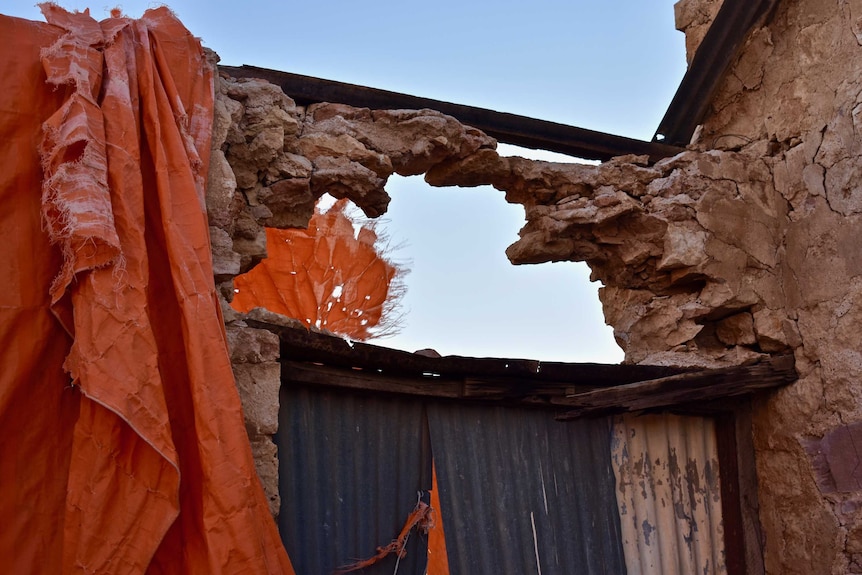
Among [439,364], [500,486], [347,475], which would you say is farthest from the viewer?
[500,486]

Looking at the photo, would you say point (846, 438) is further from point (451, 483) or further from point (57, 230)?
point (57, 230)

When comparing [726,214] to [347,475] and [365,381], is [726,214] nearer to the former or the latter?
[365,381]

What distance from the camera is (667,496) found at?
13.5 feet

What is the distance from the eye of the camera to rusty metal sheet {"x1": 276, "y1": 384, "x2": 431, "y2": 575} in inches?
127

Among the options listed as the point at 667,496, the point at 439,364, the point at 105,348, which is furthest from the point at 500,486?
the point at 105,348

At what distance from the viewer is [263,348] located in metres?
3.13

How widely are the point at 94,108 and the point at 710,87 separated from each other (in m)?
3.48

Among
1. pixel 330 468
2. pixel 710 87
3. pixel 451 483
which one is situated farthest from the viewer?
pixel 710 87

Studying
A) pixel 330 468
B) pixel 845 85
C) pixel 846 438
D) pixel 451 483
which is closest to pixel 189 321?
→ pixel 330 468

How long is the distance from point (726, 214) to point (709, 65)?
37.4 inches

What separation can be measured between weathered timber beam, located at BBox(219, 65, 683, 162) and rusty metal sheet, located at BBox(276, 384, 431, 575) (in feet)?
4.85

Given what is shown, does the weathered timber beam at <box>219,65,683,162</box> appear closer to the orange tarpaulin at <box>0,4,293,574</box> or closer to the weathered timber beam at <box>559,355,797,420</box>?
the orange tarpaulin at <box>0,4,293,574</box>

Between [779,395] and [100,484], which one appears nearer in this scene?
[100,484]

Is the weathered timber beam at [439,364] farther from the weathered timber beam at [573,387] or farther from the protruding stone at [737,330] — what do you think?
the protruding stone at [737,330]
